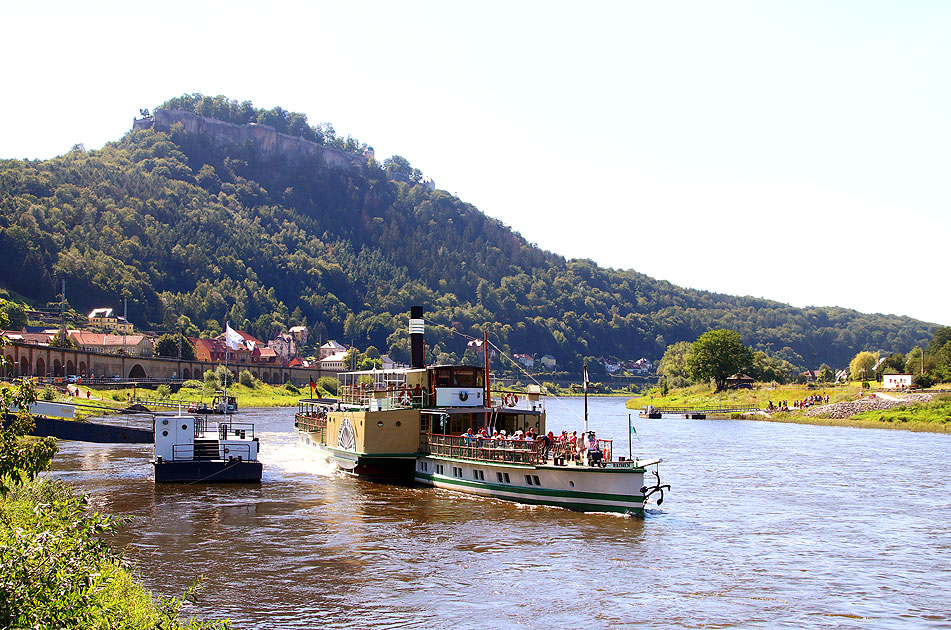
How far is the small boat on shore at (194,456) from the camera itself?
4466cm

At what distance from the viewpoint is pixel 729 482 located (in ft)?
163

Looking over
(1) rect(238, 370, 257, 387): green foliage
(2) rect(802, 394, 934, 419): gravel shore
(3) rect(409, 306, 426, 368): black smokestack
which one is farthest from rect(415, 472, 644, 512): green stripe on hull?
(1) rect(238, 370, 257, 387): green foliage

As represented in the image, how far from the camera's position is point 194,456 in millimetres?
45656

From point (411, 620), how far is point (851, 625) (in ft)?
37.9

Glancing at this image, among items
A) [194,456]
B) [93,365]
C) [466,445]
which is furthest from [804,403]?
[93,365]

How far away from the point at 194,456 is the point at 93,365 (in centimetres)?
11227

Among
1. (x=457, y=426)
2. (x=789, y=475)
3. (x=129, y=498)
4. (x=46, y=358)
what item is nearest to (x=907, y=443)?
(x=789, y=475)

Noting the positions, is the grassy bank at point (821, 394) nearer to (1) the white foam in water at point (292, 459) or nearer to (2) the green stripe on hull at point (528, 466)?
(1) the white foam in water at point (292, 459)

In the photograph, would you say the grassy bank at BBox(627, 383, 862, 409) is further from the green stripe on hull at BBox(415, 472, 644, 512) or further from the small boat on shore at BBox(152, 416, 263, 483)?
the small boat on shore at BBox(152, 416, 263, 483)

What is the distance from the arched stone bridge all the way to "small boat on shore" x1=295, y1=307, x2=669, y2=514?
80.0m

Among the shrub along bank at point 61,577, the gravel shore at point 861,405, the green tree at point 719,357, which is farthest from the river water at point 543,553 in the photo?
the green tree at point 719,357

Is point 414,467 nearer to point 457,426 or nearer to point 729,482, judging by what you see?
point 457,426

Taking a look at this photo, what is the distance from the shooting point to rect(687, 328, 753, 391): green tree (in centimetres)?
15175

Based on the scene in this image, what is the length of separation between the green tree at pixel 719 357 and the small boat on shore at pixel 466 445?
355 feet
